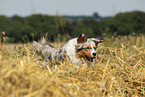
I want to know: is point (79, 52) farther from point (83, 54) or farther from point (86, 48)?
point (86, 48)

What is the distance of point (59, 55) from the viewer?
4641 mm

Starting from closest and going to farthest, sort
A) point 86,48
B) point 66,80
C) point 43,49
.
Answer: point 66,80 → point 86,48 → point 43,49

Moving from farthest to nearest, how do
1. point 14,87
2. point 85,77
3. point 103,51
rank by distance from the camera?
point 103,51, point 85,77, point 14,87

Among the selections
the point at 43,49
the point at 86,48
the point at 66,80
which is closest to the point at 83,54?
the point at 86,48

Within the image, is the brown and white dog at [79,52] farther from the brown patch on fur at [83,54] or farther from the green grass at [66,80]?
the green grass at [66,80]

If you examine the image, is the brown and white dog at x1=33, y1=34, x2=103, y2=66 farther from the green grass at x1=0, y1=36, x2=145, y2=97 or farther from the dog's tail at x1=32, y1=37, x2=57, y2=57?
the dog's tail at x1=32, y1=37, x2=57, y2=57

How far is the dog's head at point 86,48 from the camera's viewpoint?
4.24m

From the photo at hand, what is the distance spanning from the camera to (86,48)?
4.29 metres

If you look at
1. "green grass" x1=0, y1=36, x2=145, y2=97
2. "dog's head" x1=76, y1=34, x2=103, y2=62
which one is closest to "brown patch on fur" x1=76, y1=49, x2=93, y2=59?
"dog's head" x1=76, y1=34, x2=103, y2=62

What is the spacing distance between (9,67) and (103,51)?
421cm

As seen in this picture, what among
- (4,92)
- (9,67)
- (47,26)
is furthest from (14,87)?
(47,26)

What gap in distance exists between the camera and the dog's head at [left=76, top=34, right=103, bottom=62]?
13.9 feet

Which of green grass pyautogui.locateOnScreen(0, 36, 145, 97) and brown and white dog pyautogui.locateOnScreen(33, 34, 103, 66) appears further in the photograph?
brown and white dog pyautogui.locateOnScreen(33, 34, 103, 66)

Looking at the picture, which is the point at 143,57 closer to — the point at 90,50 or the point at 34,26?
the point at 90,50
